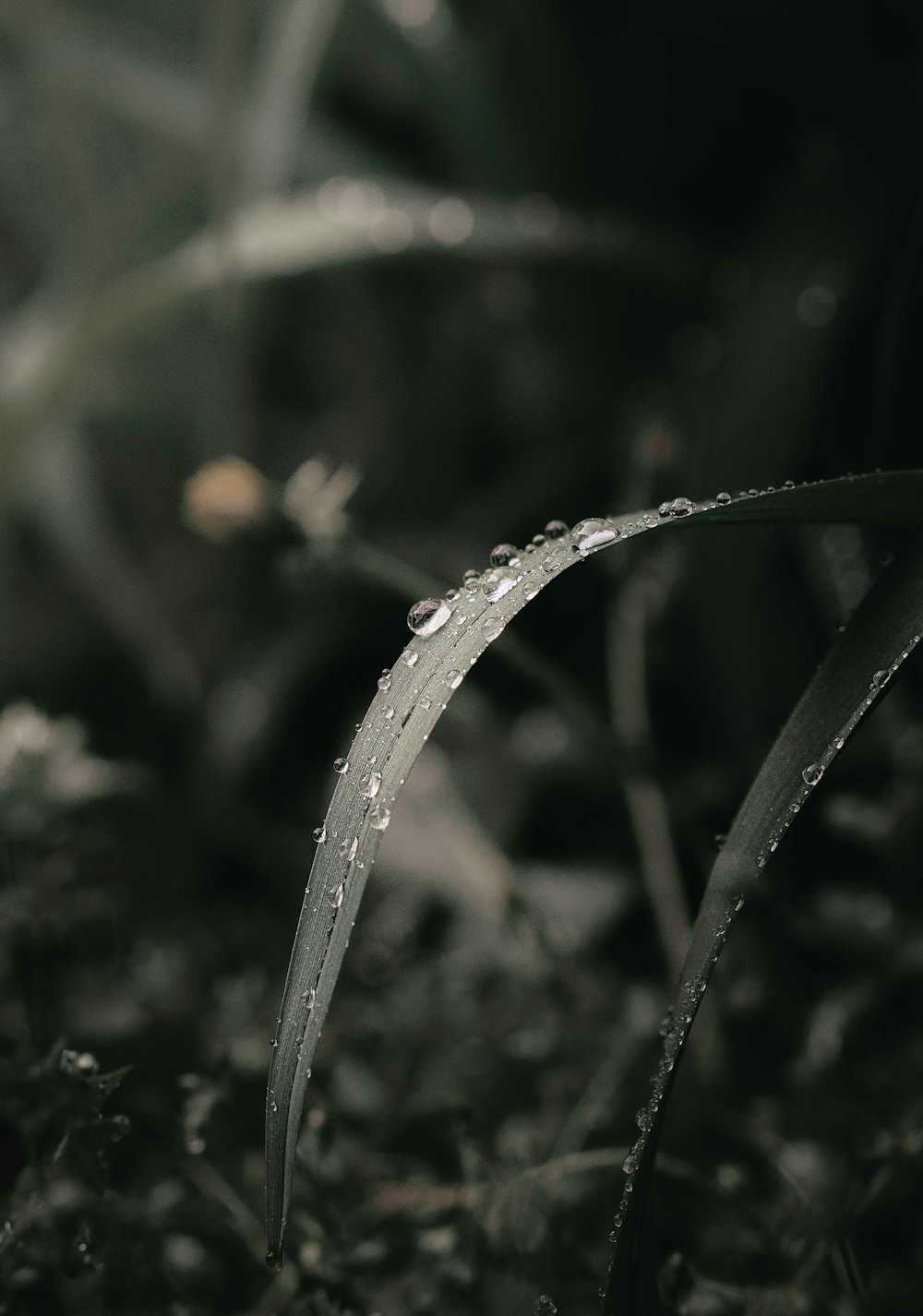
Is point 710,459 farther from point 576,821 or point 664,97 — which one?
point 664,97

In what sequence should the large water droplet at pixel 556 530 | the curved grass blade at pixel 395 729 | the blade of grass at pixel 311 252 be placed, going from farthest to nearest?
the blade of grass at pixel 311 252 → the large water droplet at pixel 556 530 → the curved grass blade at pixel 395 729

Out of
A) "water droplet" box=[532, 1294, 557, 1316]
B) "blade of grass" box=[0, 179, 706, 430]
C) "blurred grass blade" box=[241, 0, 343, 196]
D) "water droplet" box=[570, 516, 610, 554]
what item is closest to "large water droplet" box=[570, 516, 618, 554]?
"water droplet" box=[570, 516, 610, 554]

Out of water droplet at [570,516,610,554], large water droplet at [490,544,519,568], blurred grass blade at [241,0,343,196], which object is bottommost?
water droplet at [570,516,610,554]

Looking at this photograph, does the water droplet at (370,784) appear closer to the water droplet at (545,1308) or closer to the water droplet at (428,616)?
the water droplet at (428,616)

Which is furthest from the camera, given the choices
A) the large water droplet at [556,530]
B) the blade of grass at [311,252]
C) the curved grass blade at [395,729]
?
the blade of grass at [311,252]

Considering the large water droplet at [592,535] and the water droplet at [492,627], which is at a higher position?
the large water droplet at [592,535]

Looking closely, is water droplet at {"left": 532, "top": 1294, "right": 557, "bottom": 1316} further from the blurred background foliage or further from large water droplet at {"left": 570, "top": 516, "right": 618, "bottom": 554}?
large water droplet at {"left": 570, "top": 516, "right": 618, "bottom": 554}

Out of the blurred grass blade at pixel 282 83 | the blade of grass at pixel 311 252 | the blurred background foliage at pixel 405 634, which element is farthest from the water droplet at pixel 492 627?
the blurred grass blade at pixel 282 83

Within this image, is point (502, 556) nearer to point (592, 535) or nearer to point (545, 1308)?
point (592, 535)
